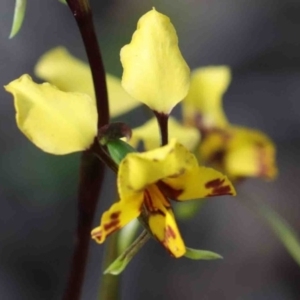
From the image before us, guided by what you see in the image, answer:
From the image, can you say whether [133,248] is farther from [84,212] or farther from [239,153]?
[239,153]

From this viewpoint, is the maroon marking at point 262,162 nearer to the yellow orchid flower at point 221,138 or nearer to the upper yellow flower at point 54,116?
the yellow orchid flower at point 221,138

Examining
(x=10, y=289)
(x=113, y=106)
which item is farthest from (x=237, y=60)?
(x=113, y=106)

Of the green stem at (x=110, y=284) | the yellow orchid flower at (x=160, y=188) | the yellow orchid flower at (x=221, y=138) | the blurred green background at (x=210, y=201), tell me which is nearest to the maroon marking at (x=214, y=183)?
the yellow orchid flower at (x=160, y=188)

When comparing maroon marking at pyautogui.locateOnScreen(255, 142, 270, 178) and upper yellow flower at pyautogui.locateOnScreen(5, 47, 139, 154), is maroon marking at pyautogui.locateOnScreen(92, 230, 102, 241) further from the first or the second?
maroon marking at pyautogui.locateOnScreen(255, 142, 270, 178)

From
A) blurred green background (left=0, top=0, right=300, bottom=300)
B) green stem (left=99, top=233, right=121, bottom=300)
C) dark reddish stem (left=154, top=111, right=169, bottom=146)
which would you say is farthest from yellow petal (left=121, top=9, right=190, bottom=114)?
blurred green background (left=0, top=0, right=300, bottom=300)

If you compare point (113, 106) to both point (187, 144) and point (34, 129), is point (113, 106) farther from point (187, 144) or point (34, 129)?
point (34, 129)
